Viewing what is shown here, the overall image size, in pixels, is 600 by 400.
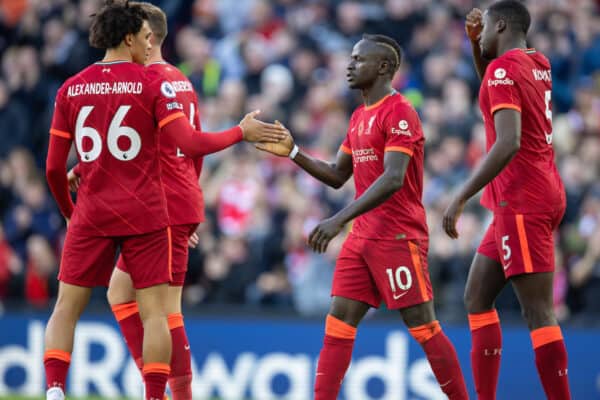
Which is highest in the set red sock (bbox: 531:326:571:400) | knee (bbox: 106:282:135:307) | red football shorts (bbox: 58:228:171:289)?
red football shorts (bbox: 58:228:171:289)

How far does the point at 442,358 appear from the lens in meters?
7.57

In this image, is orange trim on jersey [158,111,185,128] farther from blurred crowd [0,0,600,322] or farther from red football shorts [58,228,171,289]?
blurred crowd [0,0,600,322]

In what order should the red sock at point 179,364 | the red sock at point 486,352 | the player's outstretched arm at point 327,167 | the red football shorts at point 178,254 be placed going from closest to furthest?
the red sock at point 486,352, the red sock at point 179,364, the red football shorts at point 178,254, the player's outstretched arm at point 327,167

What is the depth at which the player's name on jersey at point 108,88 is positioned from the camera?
725 cm

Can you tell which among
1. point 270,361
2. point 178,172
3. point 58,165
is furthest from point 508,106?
point 270,361

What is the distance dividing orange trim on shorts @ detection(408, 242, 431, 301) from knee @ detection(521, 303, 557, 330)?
0.69 m

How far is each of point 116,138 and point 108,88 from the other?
1.06 feet

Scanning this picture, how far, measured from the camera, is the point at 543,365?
747 centimetres

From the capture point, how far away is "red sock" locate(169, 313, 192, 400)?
7.87 m

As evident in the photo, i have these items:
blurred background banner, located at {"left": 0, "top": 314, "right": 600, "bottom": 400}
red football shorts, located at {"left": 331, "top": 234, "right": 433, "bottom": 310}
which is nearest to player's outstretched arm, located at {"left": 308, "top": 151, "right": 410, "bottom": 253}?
red football shorts, located at {"left": 331, "top": 234, "right": 433, "bottom": 310}

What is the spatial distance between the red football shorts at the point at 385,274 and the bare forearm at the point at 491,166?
2.19 ft

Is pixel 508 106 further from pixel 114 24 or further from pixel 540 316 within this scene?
pixel 114 24

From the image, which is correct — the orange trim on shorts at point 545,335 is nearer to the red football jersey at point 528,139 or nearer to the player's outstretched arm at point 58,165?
the red football jersey at point 528,139

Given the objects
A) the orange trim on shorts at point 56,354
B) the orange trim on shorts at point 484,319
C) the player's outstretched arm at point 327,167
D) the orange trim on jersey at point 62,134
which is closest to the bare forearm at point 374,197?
the player's outstretched arm at point 327,167
